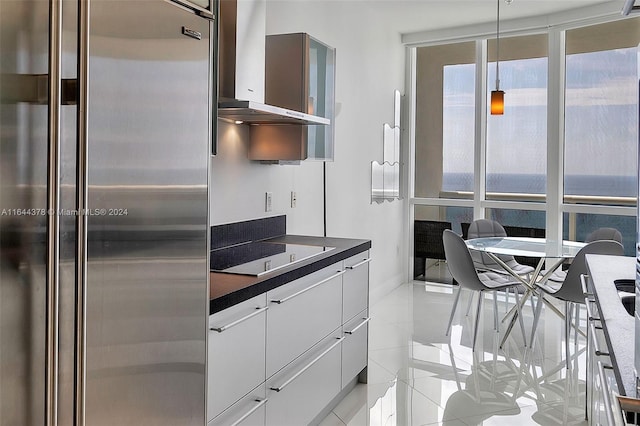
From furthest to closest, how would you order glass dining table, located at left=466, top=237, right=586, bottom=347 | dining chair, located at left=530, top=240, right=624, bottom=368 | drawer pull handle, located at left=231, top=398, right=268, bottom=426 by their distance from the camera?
glass dining table, located at left=466, top=237, right=586, bottom=347
dining chair, located at left=530, top=240, right=624, bottom=368
drawer pull handle, located at left=231, top=398, right=268, bottom=426

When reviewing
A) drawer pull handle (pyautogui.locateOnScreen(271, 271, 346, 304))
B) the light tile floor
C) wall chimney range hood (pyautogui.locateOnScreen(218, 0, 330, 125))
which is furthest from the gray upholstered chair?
wall chimney range hood (pyautogui.locateOnScreen(218, 0, 330, 125))

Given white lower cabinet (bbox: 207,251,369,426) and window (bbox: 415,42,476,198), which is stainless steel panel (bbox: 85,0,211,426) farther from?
window (bbox: 415,42,476,198)

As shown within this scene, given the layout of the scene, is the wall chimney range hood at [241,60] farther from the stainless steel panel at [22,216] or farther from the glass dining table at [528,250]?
the glass dining table at [528,250]

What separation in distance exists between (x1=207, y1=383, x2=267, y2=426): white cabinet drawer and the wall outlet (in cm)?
153

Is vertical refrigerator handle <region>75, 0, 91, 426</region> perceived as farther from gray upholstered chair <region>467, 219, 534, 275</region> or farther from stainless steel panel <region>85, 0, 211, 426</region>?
gray upholstered chair <region>467, 219, 534, 275</region>

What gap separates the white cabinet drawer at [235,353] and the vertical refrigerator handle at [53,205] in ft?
2.19

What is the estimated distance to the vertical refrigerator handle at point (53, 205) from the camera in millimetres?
1223

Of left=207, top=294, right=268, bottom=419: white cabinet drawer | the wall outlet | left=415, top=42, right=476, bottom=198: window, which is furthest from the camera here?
left=415, top=42, right=476, bottom=198: window

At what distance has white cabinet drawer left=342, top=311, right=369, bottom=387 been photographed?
311 cm

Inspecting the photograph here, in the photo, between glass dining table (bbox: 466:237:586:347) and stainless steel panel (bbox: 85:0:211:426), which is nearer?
stainless steel panel (bbox: 85:0:211:426)

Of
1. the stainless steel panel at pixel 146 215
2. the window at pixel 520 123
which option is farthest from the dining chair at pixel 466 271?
the stainless steel panel at pixel 146 215

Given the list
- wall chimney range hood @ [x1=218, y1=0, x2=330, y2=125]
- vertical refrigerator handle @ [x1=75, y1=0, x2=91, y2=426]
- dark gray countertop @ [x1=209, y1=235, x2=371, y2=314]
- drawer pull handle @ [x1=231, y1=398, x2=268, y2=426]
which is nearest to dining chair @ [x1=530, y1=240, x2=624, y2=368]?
dark gray countertop @ [x1=209, y1=235, x2=371, y2=314]

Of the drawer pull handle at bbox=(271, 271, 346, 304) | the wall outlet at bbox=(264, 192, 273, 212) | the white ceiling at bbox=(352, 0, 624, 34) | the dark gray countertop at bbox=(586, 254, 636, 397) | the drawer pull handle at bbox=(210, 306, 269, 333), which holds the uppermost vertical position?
the white ceiling at bbox=(352, 0, 624, 34)

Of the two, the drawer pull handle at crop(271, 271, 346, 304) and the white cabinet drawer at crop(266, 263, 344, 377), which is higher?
the drawer pull handle at crop(271, 271, 346, 304)
